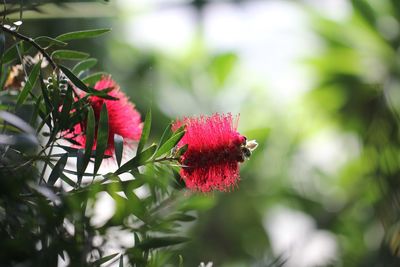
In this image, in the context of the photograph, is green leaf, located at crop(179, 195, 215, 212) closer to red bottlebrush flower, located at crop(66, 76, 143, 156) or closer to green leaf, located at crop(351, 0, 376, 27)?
red bottlebrush flower, located at crop(66, 76, 143, 156)

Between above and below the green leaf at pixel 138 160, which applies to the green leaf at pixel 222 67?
below

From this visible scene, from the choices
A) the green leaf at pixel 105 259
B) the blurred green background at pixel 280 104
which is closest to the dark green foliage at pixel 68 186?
the green leaf at pixel 105 259

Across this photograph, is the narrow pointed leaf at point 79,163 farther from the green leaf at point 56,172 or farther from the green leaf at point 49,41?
the green leaf at point 49,41

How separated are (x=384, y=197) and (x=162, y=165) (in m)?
0.60

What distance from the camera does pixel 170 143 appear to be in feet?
2.93

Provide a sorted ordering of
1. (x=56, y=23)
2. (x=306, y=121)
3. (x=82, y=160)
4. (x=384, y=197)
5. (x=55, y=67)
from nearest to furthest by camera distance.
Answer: (x=82, y=160)
(x=55, y=67)
(x=384, y=197)
(x=56, y=23)
(x=306, y=121)

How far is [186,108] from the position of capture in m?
3.72

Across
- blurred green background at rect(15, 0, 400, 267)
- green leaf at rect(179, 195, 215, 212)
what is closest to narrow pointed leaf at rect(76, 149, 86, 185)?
green leaf at rect(179, 195, 215, 212)

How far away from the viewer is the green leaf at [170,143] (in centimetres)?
89

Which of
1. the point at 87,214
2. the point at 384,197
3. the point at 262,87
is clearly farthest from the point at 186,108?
the point at 87,214

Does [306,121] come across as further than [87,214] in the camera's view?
Yes

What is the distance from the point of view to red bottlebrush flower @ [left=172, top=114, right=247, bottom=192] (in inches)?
35.9

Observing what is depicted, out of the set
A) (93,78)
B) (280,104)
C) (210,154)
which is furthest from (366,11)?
(210,154)

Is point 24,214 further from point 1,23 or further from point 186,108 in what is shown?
point 186,108
